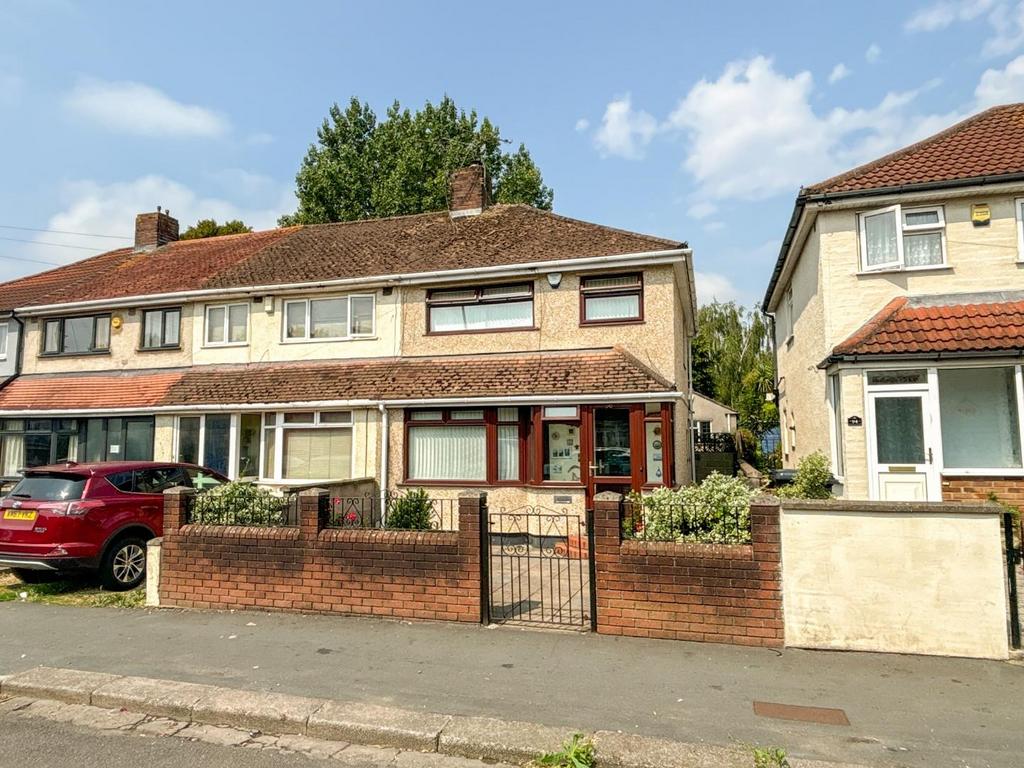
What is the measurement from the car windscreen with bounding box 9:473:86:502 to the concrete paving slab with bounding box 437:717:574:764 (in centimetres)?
Result: 653

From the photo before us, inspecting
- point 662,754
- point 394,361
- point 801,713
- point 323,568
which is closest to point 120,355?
point 394,361

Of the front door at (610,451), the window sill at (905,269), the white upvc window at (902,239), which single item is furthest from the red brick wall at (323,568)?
the white upvc window at (902,239)

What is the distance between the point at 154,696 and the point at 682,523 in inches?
183

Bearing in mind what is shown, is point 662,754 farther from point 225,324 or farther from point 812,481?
point 225,324

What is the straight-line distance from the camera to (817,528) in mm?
5562

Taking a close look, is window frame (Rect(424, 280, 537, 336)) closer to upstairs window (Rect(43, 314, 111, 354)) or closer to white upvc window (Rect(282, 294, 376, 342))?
white upvc window (Rect(282, 294, 376, 342))

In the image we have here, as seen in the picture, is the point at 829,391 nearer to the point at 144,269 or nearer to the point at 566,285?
the point at 566,285

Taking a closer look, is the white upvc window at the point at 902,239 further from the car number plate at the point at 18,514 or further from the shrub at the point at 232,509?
the car number plate at the point at 18,514

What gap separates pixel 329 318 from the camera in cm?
1444

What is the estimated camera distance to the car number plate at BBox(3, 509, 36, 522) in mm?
7812

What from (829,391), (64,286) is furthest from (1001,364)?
(64,286)

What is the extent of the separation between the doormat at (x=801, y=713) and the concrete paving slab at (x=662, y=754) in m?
0.69

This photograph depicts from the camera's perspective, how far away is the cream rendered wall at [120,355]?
15442 millimetres

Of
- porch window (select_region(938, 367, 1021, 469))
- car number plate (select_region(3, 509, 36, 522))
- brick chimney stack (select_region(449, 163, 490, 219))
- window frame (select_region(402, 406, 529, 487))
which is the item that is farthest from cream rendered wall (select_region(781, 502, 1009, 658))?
brick chimney stack (select_region(449, 163, 490, 219))
